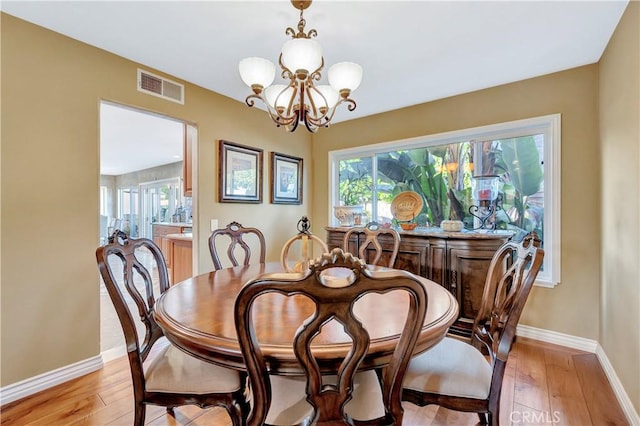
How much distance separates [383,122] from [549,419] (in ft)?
9.90

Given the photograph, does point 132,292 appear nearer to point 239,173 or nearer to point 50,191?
point 50,191

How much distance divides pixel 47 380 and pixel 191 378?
57.8 inches

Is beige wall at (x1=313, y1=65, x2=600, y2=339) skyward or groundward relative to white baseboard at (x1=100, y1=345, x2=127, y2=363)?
skyward

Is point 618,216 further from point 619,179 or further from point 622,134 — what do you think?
point 622,134

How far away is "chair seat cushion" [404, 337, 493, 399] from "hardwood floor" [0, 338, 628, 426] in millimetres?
543

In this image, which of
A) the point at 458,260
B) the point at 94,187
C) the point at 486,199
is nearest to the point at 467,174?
the point at 486,199

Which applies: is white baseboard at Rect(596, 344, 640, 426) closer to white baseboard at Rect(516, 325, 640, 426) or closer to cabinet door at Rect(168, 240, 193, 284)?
white baseboard at Rect(516, 325, 640, 426)

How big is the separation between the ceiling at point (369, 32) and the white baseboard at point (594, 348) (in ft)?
7.44

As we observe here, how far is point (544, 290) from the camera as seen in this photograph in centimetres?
262

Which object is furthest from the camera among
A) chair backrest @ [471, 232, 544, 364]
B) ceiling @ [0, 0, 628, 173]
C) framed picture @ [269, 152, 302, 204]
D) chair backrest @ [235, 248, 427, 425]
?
framed picture @ [269, 152, 302, 204]

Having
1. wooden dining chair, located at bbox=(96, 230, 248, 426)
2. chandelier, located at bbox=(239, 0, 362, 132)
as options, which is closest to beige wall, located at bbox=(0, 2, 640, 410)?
wooden dining chair, located at bbox=(96, 230, 248, 426)

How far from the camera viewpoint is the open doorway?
122 inches

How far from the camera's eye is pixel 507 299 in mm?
1387

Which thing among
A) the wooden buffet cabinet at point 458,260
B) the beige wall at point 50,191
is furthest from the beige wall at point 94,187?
the wooden buffet cabinet at point 458,260
